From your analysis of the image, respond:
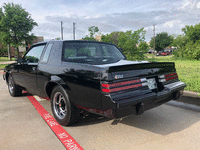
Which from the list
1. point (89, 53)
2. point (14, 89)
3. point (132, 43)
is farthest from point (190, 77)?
point (132, 43)

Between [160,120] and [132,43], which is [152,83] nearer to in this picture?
[160,120]

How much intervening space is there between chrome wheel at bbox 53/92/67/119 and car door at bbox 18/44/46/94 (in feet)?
2.96

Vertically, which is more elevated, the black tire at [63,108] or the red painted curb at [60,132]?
the black tire at [63,108]

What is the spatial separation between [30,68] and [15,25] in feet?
71.2

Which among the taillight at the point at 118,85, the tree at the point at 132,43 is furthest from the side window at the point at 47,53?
the tree at the point at 132,43

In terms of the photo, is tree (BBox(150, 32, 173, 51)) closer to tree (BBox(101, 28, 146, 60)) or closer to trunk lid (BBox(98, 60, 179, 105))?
tree (BBox(101, 28, 146, 60))

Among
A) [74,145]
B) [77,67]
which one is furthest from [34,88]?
[74,145]

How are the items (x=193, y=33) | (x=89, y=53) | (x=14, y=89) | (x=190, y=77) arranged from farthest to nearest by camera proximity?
1. (x=193, y=33)
2. (x=190, y=77)
3. (x=14, y=89)
4. (x=89, y=53)

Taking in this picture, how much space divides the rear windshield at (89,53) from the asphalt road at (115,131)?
48.8 inches

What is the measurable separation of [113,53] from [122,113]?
6.84 ft

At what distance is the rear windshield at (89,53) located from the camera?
3.41 meters

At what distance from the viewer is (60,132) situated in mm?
3049

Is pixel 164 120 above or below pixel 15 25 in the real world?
below

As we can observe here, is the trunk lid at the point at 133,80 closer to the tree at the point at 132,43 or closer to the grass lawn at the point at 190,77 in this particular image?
the grass lawn at the point at 190,77
